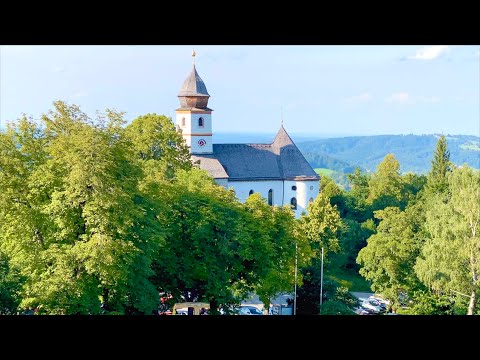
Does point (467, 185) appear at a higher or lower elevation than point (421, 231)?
higher

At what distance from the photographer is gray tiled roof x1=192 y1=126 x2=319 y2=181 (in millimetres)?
36188

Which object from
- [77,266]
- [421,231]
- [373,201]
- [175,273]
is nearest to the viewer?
[77,266]

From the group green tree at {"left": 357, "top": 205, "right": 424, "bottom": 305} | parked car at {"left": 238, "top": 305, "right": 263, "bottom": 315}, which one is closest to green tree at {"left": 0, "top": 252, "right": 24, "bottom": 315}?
parked car at {"left": 238, "top": 305, "right": 263, "bottom": 315}

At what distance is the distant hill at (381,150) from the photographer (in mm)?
96438

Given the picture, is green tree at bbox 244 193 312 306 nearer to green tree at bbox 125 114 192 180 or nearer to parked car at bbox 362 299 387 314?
parked car at bbox 362 299 387 314

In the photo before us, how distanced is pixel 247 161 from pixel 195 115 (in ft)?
10.4

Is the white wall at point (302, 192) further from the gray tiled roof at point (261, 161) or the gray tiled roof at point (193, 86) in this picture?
the gray tiled roof at point (193, 86)

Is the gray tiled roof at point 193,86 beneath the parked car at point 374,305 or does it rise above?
above

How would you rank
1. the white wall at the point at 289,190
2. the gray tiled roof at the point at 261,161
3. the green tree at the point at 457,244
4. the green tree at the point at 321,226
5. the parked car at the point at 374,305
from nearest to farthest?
the green tree at the point at 457,244, the parked car at the point at 374,305, the green tree at the point at 321,226, the gray tiled roof at the point at 261,161, the white wall at the point at 289,190

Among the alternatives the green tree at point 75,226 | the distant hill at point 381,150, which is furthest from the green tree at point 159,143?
the distant hill at point 381,150
